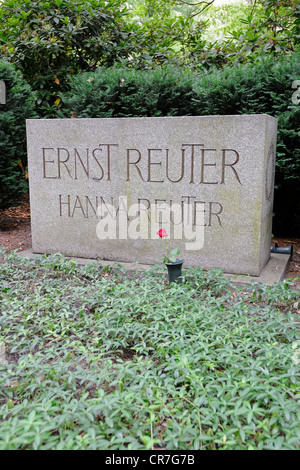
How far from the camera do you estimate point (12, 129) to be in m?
6.03

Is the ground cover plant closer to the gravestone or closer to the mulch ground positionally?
the gravestone

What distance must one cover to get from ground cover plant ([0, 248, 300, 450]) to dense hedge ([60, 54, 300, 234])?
94.2 inches

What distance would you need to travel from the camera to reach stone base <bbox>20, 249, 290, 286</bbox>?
3.84 metres

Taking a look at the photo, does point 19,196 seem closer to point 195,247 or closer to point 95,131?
point 95,131

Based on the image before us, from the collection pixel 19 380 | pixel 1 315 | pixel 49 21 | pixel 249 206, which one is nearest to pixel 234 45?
pixel 49 21

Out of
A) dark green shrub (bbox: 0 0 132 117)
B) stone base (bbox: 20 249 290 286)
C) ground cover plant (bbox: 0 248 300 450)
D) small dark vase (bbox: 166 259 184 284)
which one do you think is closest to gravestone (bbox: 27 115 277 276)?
stone base (bbox: 20 249 290 286)

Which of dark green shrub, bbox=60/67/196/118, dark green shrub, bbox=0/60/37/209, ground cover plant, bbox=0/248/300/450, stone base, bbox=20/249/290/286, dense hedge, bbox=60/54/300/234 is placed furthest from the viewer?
dark green shrub, bbox=0/60/37/209

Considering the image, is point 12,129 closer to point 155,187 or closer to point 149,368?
point 155,187

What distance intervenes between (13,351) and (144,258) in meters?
2.20

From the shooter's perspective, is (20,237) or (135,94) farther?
(20,237)

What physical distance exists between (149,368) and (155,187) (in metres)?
2.34

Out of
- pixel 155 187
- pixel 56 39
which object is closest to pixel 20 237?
pixel 155 187

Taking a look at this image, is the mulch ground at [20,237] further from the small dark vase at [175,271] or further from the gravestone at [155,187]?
the small dark vase at [175,271]

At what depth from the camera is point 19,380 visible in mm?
2273
